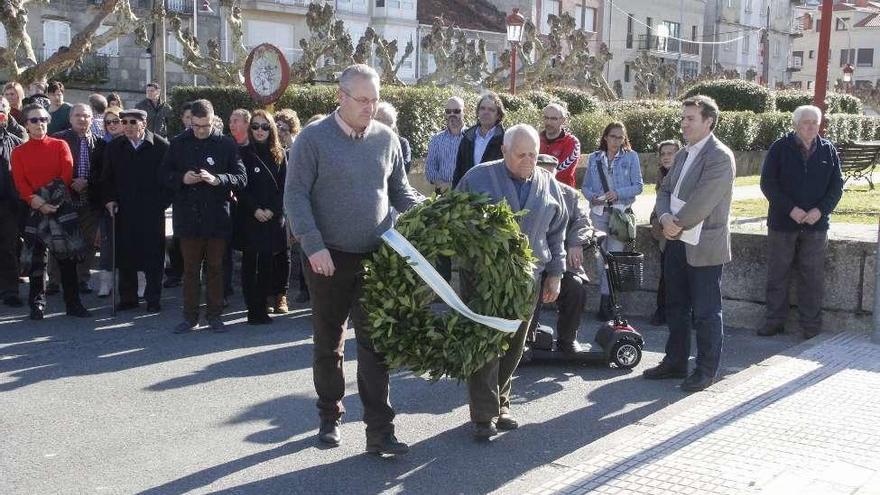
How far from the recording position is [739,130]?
2345 centimetres

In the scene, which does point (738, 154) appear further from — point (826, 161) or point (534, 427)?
point (534, 427)

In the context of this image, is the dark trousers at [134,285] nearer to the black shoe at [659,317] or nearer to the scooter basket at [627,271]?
the scooter basket at [627,271]

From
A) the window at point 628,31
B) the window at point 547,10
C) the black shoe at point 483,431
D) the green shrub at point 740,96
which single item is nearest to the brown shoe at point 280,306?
the black shoe at point 483,431

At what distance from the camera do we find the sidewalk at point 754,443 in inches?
195

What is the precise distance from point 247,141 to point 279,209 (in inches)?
30.0

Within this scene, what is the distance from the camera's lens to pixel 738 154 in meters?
23.4

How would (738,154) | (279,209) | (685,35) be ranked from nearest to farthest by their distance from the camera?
1. (279,209)
2. (738,154)
3. (685,35)

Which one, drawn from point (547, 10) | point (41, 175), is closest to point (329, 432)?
point (41, 175)

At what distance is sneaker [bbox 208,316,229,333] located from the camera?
8969 millimetres

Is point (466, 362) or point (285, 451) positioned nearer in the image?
point (466, 362)

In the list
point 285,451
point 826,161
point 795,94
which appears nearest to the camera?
point 285,451

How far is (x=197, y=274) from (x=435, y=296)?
13.7 ft

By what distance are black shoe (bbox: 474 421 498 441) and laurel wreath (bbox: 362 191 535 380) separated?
55 cm

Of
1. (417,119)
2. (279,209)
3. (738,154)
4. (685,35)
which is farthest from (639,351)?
(685,35)
